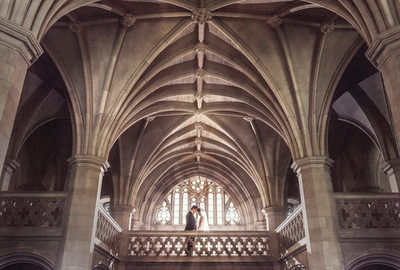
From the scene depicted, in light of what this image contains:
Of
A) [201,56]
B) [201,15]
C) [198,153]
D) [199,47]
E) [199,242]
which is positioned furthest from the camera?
[198,153]

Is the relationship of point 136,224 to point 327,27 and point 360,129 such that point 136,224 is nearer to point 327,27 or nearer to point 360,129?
point 360,129

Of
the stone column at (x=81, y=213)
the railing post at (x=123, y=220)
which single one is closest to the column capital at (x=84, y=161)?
the stone column at (x=81, y=213)

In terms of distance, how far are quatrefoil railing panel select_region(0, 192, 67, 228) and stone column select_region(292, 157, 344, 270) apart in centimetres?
705

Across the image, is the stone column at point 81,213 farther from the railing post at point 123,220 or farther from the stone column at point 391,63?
the stone column at point 391,63

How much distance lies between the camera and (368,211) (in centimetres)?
1115

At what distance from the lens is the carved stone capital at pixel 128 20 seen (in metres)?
11.9

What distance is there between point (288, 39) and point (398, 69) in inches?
247

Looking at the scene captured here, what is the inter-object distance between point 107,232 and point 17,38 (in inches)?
337

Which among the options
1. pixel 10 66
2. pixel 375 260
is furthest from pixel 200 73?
pixel 10 66

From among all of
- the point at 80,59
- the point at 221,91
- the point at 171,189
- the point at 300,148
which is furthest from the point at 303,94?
the point at 171,189

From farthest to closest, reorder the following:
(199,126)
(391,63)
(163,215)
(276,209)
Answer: (163,215)
(199,126)
(276,209)
(391,63)

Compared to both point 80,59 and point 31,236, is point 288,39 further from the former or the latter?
point 31,236

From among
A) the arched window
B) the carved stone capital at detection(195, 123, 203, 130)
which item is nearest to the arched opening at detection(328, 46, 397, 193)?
the carved stone capital at detection(195, 123, 203, 130)

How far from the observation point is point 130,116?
1428 centimetres
